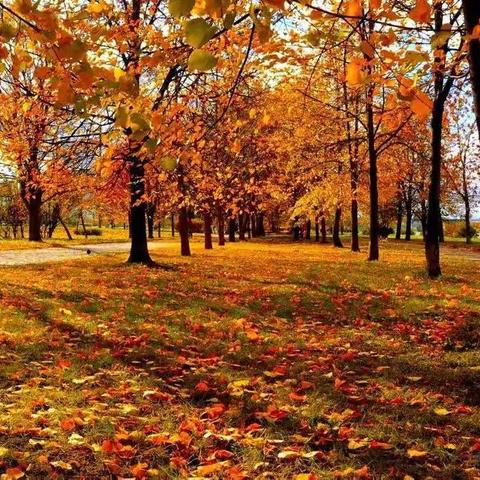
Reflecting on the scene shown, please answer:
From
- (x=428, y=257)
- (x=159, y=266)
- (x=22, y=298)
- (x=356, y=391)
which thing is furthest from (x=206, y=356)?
(x=159, y=266)

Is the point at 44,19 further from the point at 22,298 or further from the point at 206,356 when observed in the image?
the point at 22,298

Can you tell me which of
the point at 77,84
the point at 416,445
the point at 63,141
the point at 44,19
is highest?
the point at 63,141

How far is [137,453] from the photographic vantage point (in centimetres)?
407

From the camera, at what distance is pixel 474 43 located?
3.80m

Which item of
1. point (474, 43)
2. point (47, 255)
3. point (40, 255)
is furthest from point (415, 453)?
→ point (40, 255)

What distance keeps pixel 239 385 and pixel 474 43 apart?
3816 mm

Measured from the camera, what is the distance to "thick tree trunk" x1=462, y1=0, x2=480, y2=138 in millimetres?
3742

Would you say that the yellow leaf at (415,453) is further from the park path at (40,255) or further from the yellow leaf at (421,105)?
the park path at (40,255)

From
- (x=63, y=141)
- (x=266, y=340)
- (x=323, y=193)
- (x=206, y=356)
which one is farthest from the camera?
(x=323, y=193)

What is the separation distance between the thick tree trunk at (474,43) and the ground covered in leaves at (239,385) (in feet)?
8.85

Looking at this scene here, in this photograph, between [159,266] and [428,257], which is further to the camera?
[159,266]

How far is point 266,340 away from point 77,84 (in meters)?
5.06

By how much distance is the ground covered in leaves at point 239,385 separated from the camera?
398cm

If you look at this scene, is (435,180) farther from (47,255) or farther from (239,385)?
(47,255)
